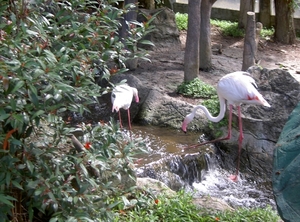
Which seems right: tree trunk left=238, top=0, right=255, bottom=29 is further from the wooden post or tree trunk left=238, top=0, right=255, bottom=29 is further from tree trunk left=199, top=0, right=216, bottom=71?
the wooden post

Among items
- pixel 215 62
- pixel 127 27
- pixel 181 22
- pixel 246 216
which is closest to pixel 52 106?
pixel 246 216

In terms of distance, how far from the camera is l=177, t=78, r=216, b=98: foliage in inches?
319

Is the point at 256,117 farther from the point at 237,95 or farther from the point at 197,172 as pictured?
the point at 197,172

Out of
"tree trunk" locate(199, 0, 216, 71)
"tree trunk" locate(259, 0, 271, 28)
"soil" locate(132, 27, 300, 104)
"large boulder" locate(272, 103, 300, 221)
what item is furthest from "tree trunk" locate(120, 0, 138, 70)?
"large boulder" locate(272, 103, 300, 221)

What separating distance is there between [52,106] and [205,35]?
6859mm

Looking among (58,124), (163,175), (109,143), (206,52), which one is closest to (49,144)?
(58,124)

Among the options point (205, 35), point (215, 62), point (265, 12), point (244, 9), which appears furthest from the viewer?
point (265, 12)

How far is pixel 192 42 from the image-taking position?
821 cm

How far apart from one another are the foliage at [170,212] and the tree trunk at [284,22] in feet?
27.4

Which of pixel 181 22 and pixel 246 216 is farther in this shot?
pixel 181 22

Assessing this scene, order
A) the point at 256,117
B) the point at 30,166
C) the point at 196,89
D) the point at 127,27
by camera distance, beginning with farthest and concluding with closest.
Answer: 1. the point at 127,27
2. the point at 196,89
3. the point at 256,117
4. the point at 30,166

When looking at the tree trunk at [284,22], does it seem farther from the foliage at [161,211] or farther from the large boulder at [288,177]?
the large boulder at [288,177]

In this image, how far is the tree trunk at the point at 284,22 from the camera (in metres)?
11.9

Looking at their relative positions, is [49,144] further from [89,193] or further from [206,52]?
[206,52]
